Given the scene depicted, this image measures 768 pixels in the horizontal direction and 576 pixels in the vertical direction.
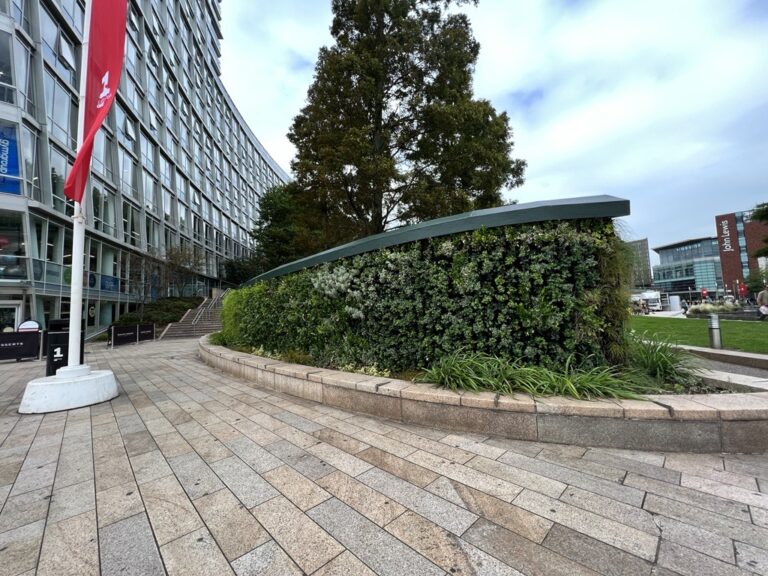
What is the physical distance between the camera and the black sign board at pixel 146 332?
675 inches

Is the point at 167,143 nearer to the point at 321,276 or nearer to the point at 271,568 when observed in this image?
the point at 321,276

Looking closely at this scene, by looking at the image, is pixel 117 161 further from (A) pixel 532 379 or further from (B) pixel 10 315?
(A) pixel 532 379

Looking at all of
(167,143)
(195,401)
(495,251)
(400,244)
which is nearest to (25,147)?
(167,143)

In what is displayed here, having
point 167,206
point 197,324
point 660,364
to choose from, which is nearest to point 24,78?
point 167,206

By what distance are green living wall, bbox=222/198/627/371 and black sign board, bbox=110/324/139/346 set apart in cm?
1442

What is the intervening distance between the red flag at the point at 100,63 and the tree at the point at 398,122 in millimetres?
6073

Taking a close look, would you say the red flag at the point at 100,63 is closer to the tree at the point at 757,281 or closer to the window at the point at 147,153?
the window at the point at 147,153

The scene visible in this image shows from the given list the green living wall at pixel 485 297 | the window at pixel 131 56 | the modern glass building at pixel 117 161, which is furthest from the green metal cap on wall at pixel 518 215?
the window at pixel 131 56

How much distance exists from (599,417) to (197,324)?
24075 mm

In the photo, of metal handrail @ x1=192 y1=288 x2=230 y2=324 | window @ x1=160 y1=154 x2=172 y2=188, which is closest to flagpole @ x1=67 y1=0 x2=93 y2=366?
metal handrail @ x1=192 y1=288 x2=230 y2=324

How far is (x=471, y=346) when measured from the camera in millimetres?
3834

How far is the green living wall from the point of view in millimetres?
3469

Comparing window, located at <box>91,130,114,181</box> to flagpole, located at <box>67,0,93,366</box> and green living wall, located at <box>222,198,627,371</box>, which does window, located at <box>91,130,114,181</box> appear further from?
green living wall, located at <box>222,198,627,371</box>

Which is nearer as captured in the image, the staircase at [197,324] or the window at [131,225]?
the staircase at [197,324]
